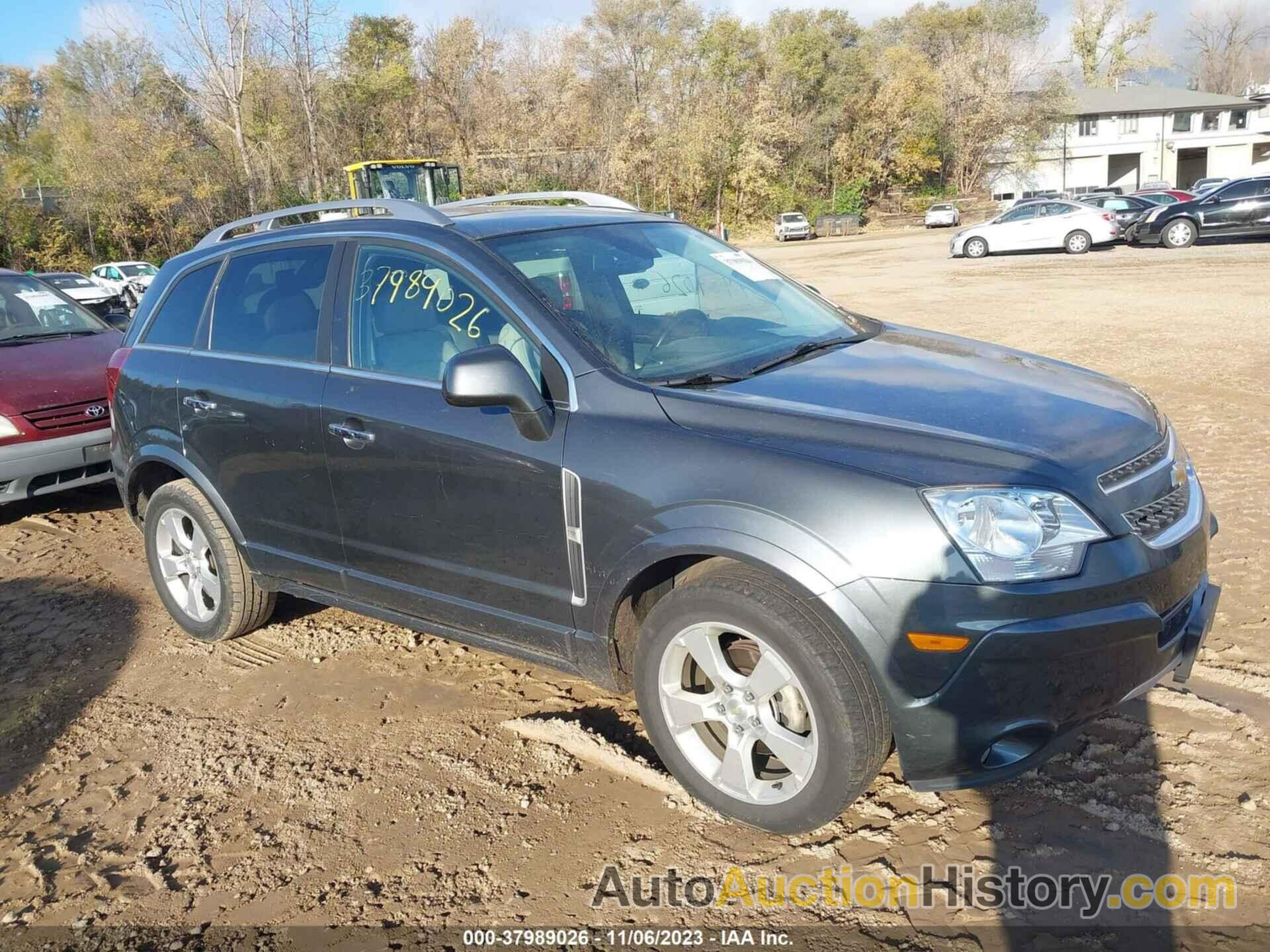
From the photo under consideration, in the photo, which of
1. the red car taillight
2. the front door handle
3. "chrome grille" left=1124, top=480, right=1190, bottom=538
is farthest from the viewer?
the red car taillight

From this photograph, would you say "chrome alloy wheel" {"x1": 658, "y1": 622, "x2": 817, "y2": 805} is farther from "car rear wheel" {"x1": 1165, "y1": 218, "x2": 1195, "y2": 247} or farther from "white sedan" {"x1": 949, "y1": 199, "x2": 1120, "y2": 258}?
"white sedan" {"x1": 949, "y1": 199, "x2": 1120, "y2": 258}

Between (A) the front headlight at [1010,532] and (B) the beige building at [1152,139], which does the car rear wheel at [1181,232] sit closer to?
(A) the front headlight at [1010,532]

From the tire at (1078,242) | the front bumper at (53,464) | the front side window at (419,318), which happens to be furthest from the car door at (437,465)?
the tire at (1078,242)

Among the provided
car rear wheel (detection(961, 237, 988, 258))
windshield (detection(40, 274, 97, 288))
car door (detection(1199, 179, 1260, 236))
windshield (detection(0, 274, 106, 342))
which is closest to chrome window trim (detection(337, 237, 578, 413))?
windshield (detection(0, 274, 106, 342))

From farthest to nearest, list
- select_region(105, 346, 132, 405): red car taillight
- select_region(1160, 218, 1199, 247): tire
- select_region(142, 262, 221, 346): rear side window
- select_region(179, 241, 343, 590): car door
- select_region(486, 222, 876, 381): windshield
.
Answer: select_region(1160, 218, 1199, 247): tire < select_region(105, 346, 132, 405): red car taillight < select_region(142, 262, 221, 346): rear side window < select_region(179, 241, 343, 590): car door < select_region(486, 222, 876, 381): windshield

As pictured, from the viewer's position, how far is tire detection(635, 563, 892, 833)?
2631mm

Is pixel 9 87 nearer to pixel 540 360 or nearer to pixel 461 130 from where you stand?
pixel 461 130

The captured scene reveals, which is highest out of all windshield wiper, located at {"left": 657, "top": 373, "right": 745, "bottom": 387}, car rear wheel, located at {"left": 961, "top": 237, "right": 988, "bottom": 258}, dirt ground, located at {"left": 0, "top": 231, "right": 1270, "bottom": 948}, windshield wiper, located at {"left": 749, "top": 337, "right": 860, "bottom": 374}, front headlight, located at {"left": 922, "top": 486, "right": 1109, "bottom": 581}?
windshield wiper, located at {"left": 749, "top": 337, "right": 860, "bottom": 374}

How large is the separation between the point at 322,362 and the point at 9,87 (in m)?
64.3

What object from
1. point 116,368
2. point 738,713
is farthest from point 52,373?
point 738,713

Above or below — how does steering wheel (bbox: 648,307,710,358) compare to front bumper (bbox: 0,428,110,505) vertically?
above

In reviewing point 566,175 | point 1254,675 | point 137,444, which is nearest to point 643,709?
point 1254,675

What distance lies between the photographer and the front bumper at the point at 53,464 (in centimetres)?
626

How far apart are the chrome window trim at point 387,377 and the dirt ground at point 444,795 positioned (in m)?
1.30
